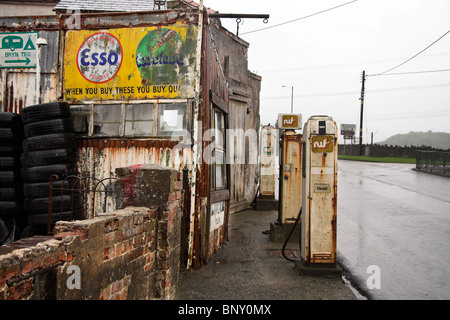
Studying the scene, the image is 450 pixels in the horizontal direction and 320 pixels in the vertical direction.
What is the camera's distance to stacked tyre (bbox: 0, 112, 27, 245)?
5.74 meters

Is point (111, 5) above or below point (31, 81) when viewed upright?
above

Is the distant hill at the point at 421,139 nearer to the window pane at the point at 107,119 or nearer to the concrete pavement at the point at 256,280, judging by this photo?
the concrete pavement at the point at 256,280

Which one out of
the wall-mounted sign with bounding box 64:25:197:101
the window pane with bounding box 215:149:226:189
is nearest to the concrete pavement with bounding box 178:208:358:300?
the window pane with bounding box 215:149:226:189

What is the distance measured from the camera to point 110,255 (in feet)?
8.71

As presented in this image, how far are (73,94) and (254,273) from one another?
13.7 ft

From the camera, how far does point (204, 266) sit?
5383 mm

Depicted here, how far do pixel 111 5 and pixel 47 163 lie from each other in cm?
711

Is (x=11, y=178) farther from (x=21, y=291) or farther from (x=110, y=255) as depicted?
(x=21, y=291)

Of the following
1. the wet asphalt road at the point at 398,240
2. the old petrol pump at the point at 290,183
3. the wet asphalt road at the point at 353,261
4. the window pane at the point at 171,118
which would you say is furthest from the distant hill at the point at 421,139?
the window pane at the point at 171,118

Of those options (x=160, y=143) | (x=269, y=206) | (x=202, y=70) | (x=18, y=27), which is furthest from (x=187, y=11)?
(x=269, y=206)

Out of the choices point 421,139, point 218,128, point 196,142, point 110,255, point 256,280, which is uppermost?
point 421,139

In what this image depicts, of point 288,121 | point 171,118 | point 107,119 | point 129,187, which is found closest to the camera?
point 129,187

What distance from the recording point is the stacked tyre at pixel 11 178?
574 centimetres

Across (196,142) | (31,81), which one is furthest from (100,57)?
(196,142)
